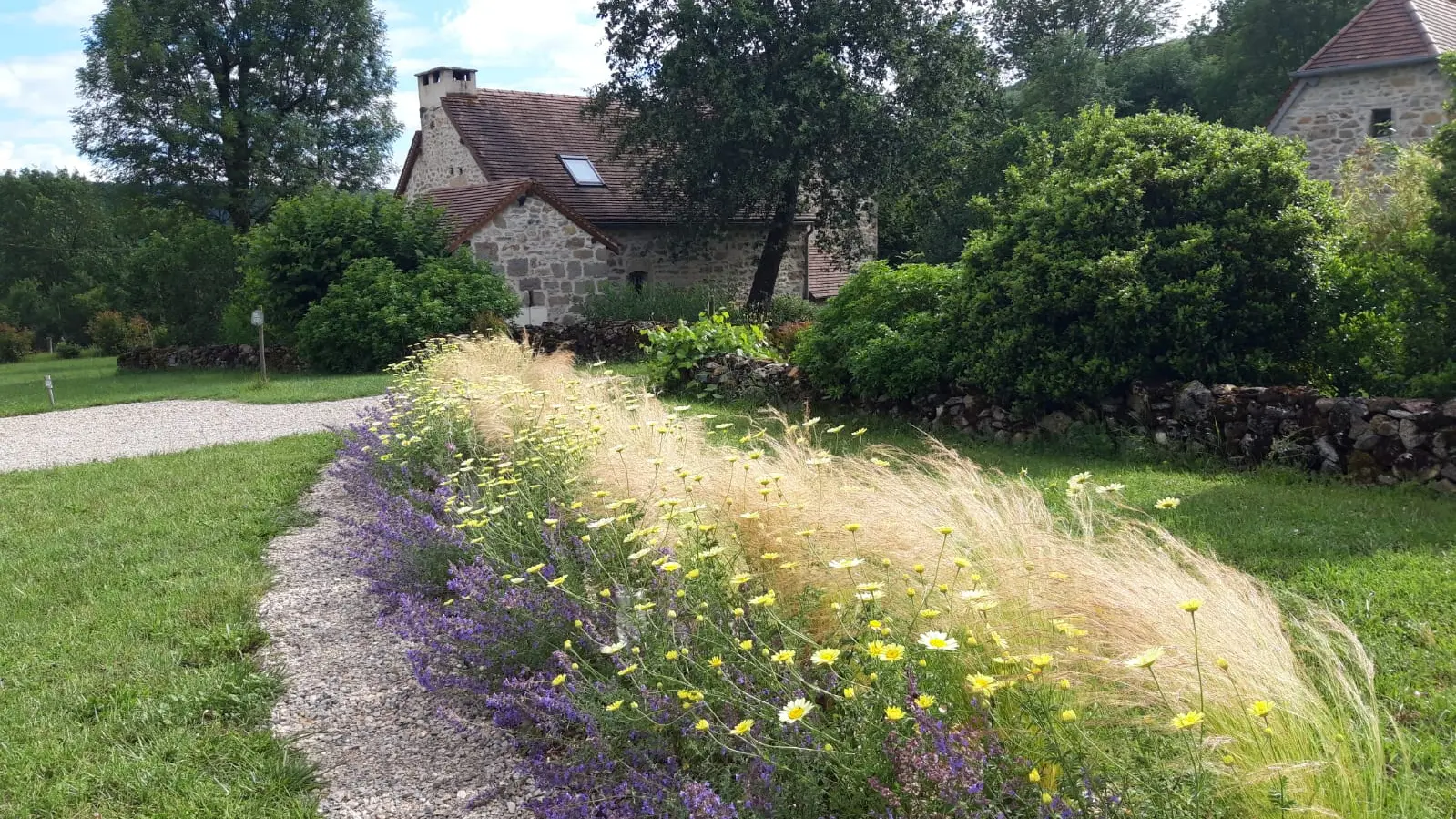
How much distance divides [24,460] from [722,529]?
33.3ft

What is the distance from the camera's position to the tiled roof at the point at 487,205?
21094 mm

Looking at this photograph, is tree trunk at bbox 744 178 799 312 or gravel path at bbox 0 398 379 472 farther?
tree trunk at bbox 744 178 799 312

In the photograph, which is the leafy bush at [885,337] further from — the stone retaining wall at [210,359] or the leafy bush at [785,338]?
the stone retaining wall at [210,359]

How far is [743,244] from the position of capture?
25922 mm

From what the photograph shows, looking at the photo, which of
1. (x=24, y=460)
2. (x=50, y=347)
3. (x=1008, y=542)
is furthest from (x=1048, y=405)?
(x=50, y=347)

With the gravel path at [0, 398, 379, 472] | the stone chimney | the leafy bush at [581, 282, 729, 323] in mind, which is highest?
the stone chimney

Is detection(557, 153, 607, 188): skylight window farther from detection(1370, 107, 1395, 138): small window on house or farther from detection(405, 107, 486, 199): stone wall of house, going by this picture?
detection(1370, 107, 1395, 138): small window on house

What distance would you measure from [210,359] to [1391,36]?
25258mm

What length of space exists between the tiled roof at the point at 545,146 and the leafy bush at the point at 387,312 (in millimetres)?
4763

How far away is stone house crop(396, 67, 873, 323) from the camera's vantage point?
21688 millimetres

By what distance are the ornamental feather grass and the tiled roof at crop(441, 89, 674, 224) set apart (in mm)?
19996

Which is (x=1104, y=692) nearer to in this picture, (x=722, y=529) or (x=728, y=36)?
(x=722, y=529)

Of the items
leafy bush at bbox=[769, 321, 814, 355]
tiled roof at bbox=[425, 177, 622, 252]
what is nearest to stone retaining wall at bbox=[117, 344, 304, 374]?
tiled roof at bbox=[425, 177, 622, 252]

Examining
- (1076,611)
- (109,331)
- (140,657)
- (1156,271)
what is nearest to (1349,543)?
(1076,611)
